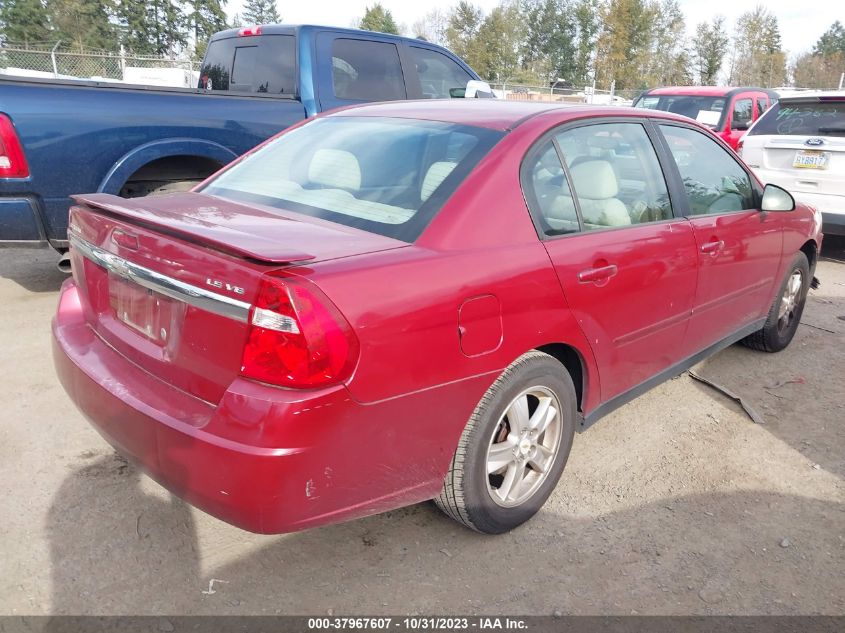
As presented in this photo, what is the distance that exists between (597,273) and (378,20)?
6867 cm

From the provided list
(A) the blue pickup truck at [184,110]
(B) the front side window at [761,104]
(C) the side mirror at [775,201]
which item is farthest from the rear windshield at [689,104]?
(C) the side mirror at [775,201]

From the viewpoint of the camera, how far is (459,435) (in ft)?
7.57

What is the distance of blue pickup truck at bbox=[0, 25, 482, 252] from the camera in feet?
14.0

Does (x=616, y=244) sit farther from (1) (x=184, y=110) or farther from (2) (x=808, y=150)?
(2) (x=808, y=150)

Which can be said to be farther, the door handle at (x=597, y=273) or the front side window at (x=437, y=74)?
the front side window at (x=437, y=74)

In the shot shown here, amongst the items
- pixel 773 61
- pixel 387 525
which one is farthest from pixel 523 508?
pixel 773 61

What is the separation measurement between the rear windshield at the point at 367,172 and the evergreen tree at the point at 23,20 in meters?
51.3

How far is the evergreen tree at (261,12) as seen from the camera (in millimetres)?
80769

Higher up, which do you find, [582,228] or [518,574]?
[582,228]

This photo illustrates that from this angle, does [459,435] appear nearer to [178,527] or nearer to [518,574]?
[518,574]

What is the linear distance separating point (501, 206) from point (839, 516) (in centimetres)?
200

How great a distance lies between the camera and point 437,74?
673 cm

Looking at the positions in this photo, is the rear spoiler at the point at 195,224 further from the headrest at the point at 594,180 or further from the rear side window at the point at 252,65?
the rear side window at the point at 252,65

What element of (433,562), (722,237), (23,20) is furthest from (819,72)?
(433,562)
